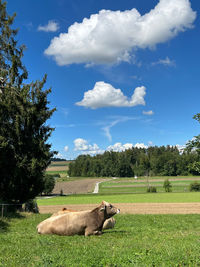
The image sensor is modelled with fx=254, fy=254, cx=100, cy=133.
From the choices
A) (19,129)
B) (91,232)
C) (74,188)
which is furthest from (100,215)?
(74,188)

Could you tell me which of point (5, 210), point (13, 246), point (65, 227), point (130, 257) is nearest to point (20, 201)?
point (5, 210)

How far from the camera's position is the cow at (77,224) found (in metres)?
12.1

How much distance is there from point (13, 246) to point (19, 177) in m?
18.9

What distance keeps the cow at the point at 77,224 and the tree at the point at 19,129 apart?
1538 cm

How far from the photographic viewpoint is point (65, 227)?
12125 millimetres

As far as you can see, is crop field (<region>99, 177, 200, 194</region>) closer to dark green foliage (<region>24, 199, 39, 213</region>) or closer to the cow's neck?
dark green foliage (<region>24, 199, 39, 213</region>)

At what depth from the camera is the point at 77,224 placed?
40.0 ft

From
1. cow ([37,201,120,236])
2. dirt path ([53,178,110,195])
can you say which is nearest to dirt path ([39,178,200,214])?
cow ([37,201,120,236])

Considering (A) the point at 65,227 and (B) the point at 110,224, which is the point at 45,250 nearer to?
(A) the point at 65,227

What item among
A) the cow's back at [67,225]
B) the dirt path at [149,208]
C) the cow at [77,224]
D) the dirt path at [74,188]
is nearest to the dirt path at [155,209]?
the dirt path at [149,208]

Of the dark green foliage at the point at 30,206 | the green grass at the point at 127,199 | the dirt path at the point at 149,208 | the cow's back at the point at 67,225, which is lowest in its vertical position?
the green grass at the point at 127,199

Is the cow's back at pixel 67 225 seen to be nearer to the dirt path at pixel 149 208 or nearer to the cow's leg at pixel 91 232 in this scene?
the cow's leg at pixel 91 232

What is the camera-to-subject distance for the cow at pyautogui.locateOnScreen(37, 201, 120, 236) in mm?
12094

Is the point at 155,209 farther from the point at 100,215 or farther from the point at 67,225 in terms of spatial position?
the point at 67,225
